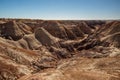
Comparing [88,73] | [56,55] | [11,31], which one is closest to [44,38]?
[11,31]

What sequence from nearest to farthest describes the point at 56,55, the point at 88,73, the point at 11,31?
the point at 88,73
the point at 56,55
the point at 11,31

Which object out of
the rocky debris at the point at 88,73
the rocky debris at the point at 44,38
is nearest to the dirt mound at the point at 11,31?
the rocky debris at the point at 44,38

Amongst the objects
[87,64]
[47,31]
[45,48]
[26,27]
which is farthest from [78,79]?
[26,27]

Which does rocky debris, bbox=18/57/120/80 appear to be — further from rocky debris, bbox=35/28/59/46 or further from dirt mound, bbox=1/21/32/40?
dirt mound, bbox=1/21/32/40

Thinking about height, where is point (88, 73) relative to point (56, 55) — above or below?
above

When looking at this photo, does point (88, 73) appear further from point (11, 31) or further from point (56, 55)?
point (11, 31)

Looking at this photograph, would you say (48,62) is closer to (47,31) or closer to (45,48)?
(45,48)

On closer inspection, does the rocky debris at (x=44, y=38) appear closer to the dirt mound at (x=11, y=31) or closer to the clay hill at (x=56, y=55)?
the clay hill at (x=56, y=55)

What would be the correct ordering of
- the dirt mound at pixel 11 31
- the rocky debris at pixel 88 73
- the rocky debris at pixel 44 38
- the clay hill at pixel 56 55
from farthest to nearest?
the rocky debris at pixel 44 38 → the dirt mound at pixel 11 31 → the clay hill at pixel 56 55 → the rocky debris at pixel 88 73

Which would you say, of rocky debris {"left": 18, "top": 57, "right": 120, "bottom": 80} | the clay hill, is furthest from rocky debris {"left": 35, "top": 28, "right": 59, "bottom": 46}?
rocky debris {"left": 18, "top": 57, "right": 120, "bottom": 80}
